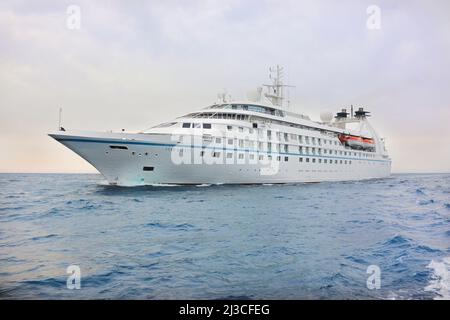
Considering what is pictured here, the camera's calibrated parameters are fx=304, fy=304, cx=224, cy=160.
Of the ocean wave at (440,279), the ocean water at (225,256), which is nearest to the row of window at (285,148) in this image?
the ocean water at (225,256)

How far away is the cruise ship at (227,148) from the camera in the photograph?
2312 centimetres

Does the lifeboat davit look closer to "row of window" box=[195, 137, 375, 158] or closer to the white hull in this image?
"row of window" box=[195, 137, 375, 158]

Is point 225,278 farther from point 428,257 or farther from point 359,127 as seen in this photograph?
point 359,127

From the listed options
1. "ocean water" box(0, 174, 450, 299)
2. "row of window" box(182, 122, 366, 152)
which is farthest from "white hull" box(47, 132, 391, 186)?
"ocean water" box(0, 174, 450, 299)

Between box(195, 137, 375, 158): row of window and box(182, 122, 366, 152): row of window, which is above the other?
box(182, 122, 366, 152): row of window

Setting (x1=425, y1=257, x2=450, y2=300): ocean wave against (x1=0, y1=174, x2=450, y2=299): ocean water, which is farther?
(x1=0, y1=174, x2=450, y2=299): ocean water

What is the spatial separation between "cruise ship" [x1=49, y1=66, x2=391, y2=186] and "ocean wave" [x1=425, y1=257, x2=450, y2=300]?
20260 mm

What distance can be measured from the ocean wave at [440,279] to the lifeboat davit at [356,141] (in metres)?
42.4

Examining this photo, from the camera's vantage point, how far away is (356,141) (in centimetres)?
4712

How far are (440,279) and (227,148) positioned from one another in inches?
906

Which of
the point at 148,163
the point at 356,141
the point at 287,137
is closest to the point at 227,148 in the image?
Answer: the point at 148,163

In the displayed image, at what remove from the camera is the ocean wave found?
4043 millimetres

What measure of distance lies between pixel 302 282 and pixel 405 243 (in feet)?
13.9
